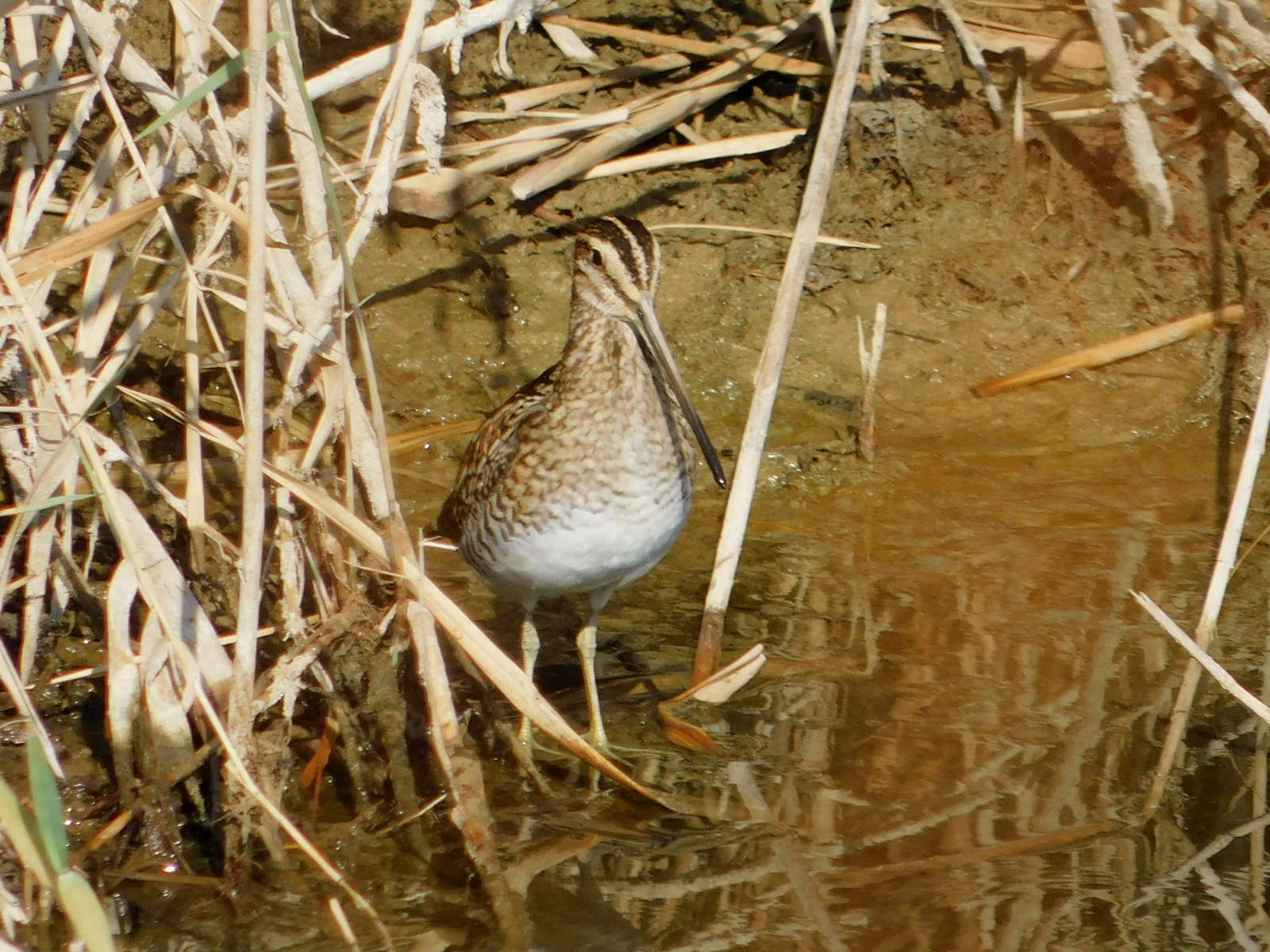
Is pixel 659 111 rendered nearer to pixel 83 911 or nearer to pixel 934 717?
pixel 934 717

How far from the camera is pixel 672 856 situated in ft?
9.97

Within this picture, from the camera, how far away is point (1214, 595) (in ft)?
10.9

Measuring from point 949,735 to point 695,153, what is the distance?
2.37 meters

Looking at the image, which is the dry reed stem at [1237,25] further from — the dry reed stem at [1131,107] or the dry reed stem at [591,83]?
the dry reed stem at [591,83]

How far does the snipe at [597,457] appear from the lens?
132 inches

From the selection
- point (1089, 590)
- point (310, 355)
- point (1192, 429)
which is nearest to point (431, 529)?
point (310, 355)

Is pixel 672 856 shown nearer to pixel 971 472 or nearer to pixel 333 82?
pixel 333 82

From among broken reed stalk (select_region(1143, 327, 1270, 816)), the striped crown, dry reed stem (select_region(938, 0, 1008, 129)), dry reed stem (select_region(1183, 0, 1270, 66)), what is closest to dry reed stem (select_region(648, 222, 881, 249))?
dry reed stem (select_region(938, 0, 1008, 129))

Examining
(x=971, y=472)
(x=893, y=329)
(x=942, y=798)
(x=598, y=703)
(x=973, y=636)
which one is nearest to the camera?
(x=942, y=798)

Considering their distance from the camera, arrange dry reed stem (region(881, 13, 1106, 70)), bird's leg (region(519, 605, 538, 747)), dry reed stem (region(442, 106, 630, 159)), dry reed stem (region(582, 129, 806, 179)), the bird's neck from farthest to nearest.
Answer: dry reed stem (region(881, 13, 1106, 70))
dry reed stem (region(582, 129, 806, 179))
dry reed stem (region(442, 106, 630, 159))
bird's leg (region(519, 605, 538, 747))
the bird's neck

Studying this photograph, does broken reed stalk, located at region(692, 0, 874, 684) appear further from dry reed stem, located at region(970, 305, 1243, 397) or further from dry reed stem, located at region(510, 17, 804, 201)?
dry reed stem, located at region(970, 305, 1243, 397)

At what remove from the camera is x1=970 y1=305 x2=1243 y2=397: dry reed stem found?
16.9ft

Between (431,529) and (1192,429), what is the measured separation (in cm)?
271

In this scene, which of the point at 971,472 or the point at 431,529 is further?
the point at 971,472
